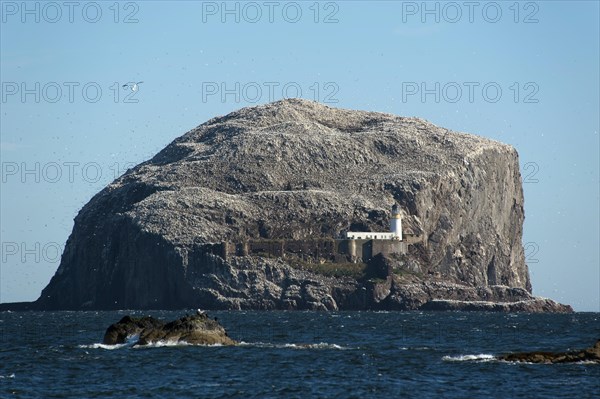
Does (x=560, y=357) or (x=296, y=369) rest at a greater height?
(x=560, y=357)

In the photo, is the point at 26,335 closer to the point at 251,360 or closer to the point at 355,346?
the point at 355,346

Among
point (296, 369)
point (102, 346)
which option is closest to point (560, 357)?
point (296, 369)

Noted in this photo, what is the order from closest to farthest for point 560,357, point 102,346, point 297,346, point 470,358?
point 560,357 → point 470,358 → point 102,346 → point 297,346

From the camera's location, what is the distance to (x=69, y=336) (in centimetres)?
12238

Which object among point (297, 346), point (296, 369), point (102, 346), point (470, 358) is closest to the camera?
point (296, 369)

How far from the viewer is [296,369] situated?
273ft

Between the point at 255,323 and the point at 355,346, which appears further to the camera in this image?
the point at 255,323

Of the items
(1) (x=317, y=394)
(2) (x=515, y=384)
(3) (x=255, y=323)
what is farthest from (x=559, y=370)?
(3) (x=255, y=323)

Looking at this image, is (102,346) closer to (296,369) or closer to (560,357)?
(296,369)

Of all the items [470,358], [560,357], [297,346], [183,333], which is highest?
[183,333]

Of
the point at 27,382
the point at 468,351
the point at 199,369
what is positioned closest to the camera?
the point at 27,382

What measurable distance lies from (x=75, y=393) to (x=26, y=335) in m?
59.1

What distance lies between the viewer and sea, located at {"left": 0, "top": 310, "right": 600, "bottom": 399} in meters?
71.7

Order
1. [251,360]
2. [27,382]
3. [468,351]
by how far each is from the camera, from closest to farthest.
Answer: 1. [27,382]
2. [251,360]
3. [468,351]
